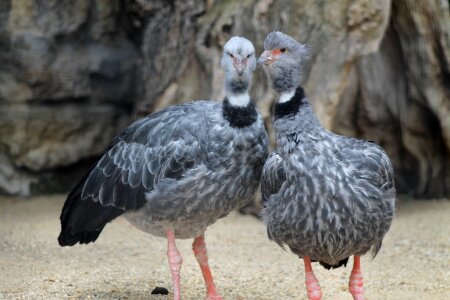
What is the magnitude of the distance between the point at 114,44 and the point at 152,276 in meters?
2.84

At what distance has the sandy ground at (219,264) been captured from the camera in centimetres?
454

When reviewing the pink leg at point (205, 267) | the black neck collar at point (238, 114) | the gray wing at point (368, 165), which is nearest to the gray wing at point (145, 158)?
the black neck collar at point (238, 114)

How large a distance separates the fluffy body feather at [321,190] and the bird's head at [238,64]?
0.29 metres

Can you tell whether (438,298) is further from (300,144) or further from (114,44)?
(114,44)

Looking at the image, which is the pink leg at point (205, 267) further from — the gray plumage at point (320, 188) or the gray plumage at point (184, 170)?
the gray plumage at point (320, 188)

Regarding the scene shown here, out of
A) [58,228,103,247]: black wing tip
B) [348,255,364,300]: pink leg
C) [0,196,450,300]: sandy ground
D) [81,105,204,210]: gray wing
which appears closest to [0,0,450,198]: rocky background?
[0,196,450,300]: sandy ground

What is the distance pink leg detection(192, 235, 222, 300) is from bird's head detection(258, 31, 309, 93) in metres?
1.05

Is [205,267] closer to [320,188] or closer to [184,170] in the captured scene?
[184,170]

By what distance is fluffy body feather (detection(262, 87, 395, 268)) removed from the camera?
361 cm

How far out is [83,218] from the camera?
14.2ft

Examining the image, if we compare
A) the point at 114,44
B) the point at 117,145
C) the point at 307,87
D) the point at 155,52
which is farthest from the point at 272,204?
the point at 114,44

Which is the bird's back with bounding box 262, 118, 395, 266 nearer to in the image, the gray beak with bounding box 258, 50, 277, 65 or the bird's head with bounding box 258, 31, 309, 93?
the bird's head with bounding box 258, 31, 309, 93

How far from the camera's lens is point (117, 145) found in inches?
173

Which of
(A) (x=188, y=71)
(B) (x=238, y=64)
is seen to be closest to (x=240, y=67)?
(B) (x=238, y=64)
